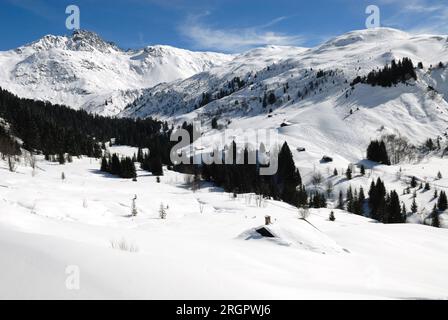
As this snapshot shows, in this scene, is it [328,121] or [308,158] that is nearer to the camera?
[308,158]

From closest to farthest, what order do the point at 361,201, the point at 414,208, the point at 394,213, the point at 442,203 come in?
1. the point at 394,213
2. the point at 414,208
3. the point at 442,203
4. the point at 361,201

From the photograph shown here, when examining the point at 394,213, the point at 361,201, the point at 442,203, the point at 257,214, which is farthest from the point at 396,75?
the point at 257,214

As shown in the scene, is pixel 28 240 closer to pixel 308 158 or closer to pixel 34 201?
pixel 34 201

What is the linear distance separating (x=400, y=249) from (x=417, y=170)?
333 ft

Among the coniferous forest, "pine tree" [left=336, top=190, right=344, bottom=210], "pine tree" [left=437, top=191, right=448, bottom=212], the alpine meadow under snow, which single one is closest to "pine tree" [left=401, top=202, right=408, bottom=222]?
the alpine meadow under snow

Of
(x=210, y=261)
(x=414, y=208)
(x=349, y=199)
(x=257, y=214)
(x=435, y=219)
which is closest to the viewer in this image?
(x=210, y=261)

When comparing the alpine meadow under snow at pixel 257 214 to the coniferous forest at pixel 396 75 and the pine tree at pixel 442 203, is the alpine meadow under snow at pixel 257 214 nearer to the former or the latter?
the pine tree at pixel 442 203

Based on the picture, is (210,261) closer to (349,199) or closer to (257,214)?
(257,214)

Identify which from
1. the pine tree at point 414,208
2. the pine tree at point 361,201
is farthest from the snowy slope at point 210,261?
the pine tree at point 414,208

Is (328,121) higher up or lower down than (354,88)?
lower down

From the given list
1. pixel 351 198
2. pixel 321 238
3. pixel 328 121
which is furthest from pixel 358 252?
pixel 328 121
